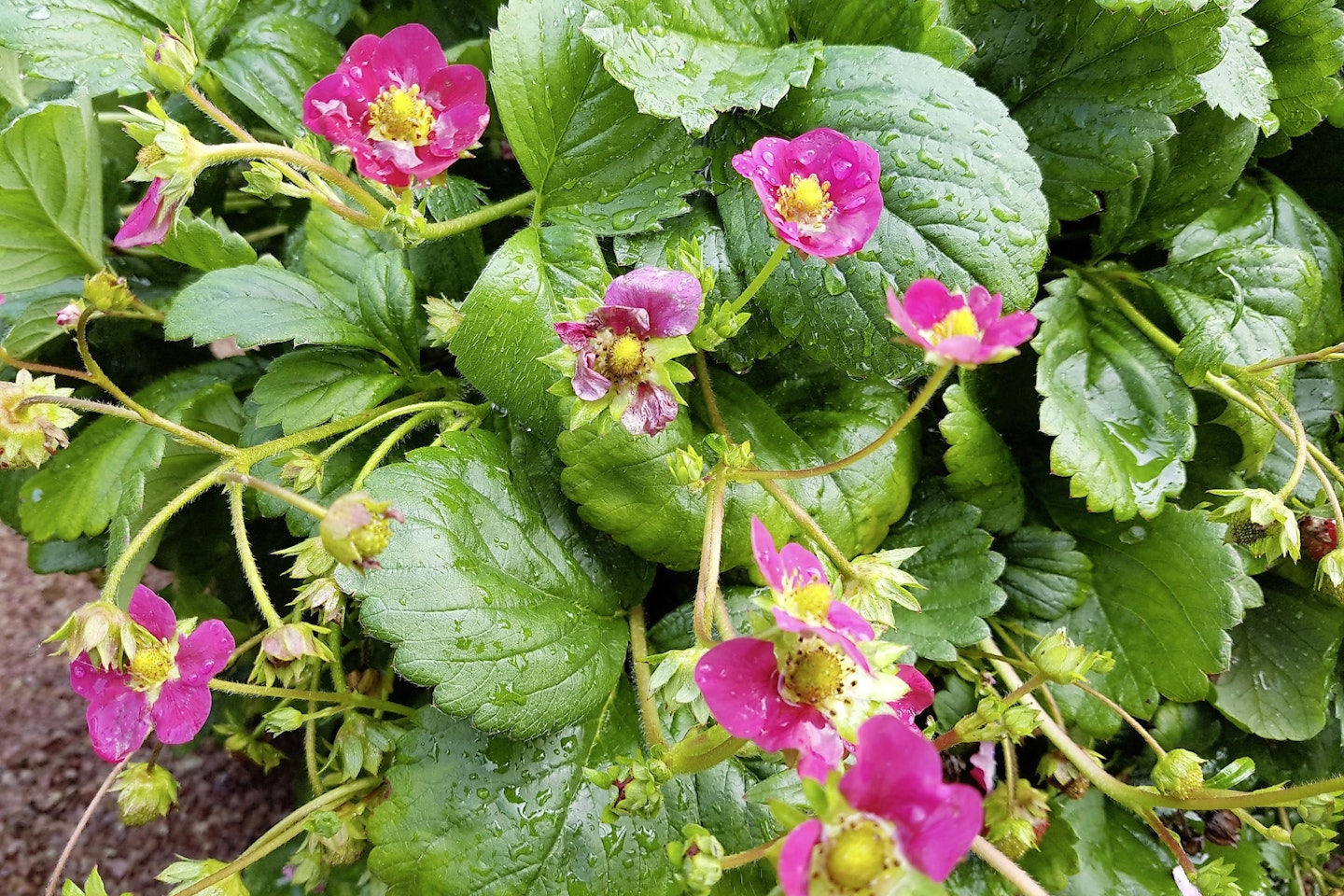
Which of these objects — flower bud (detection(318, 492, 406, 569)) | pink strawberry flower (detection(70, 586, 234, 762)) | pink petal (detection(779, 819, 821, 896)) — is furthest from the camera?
pink strawberry flower (detection(70, 586, 234, 762))

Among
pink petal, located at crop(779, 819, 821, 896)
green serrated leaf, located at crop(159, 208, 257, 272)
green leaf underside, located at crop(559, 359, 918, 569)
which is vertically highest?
green serrated leaf, located at crop(159, 208, 257, 272)

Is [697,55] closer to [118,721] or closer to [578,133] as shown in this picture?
[578,133]

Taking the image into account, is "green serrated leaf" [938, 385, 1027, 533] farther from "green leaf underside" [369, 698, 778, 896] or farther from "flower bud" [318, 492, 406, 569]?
"flower bud" [318, 492, 406, 569]

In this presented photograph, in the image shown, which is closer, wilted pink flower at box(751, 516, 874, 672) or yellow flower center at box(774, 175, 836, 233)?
wilted pink flower at box(751, 516, 874, 672)

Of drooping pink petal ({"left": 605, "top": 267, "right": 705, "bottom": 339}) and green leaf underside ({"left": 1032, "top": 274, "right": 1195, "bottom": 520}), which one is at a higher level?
drooping pink petal ({"left": 605, "top": 267, "right": 705, "bottom": 339})

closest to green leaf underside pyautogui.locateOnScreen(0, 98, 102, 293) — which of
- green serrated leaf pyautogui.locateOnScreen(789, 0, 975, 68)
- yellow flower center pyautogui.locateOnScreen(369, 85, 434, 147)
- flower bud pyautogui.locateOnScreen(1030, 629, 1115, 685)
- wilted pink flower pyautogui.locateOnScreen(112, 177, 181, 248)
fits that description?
wilted pink flower pyautogui.locateOnScreen(112, 177, 181, 248)

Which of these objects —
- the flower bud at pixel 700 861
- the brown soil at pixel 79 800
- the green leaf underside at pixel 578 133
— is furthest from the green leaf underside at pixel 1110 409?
the brown soil at pixel 79 800

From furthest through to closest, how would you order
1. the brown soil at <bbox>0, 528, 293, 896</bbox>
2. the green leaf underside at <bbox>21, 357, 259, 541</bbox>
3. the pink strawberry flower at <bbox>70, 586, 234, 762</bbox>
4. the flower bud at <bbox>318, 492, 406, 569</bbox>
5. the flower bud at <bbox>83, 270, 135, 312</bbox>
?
1. the brown soil at <bbox>0, 528, 293, 896</bbox>
2. the green leaf underside at <bbox>21, 357, 259, 541</bbox>
3. the flower bud at <bbox>83, 270, 135, 312</bbox>
4. the pink strawberry flower at <bbox>70, 586, 234, 762</bbox>
5. the flower bud at <bbox>318, 492, 406, 569</bbox>
